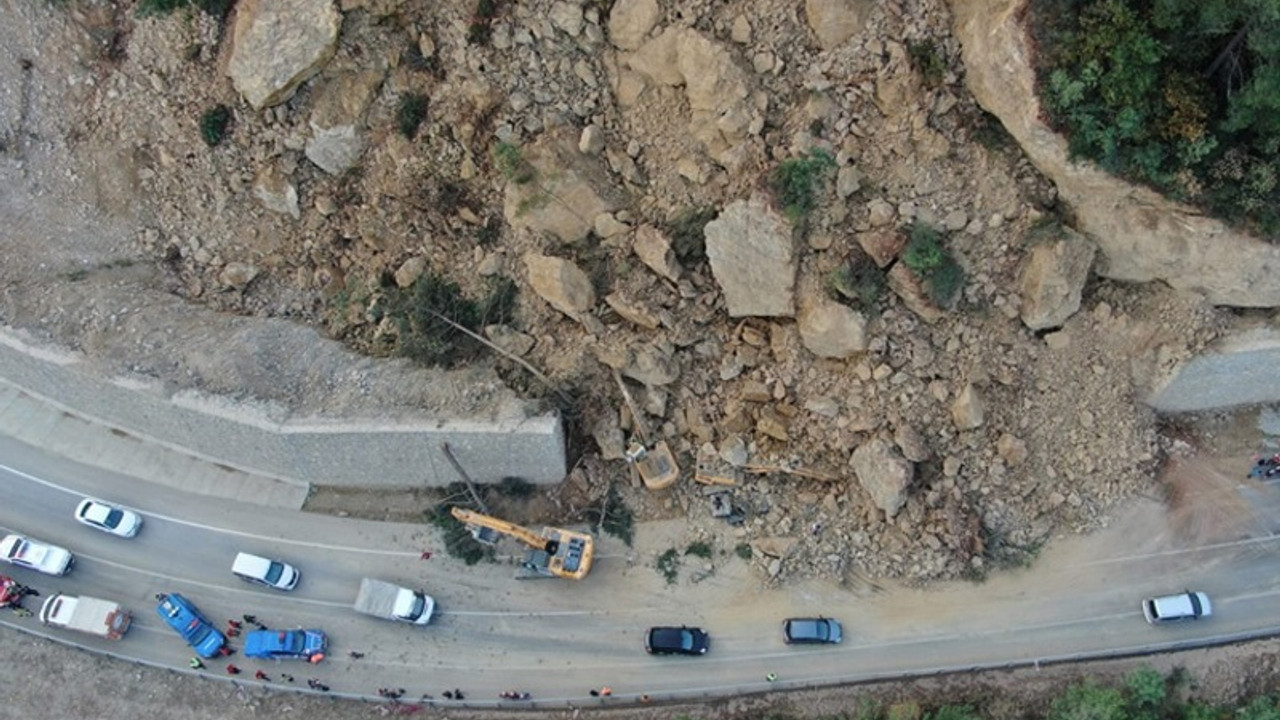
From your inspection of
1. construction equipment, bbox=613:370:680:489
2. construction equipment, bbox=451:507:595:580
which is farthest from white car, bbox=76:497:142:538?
construction equipment, bbox=613:370:680:489

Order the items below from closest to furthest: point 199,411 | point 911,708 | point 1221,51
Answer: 1. point 1221,51
2. point 911,708
3. point 199,411

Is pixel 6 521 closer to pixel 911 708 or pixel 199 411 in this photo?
pixel 199 411

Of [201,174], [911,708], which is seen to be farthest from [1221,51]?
[201,174]

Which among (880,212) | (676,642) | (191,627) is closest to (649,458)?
(676,642)

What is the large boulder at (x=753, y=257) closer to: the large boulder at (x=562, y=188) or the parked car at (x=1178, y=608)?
the large boulder at (x=562, y=188)

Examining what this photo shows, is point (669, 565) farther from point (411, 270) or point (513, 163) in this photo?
point (513, 163)

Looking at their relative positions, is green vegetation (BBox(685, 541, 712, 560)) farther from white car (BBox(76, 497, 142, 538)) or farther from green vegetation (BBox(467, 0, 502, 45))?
white car (BBox(76, 497, 142, 538))

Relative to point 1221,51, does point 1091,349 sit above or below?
below
